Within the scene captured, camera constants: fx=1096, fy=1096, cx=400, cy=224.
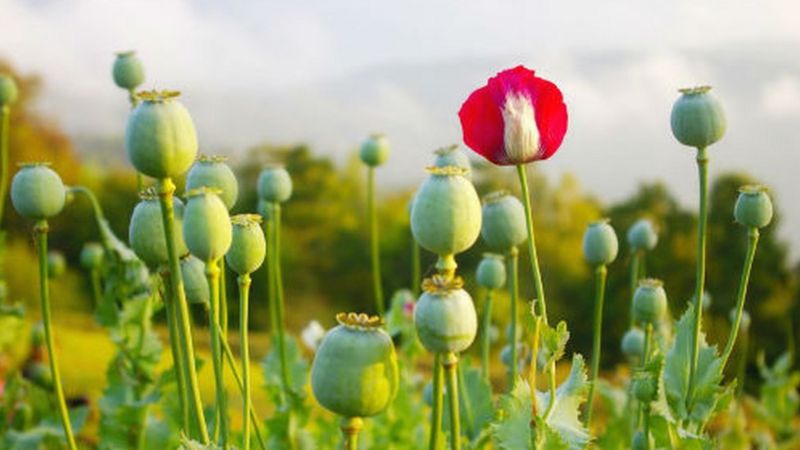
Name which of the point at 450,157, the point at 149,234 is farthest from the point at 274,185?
the point at 149,234

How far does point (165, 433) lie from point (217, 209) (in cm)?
118

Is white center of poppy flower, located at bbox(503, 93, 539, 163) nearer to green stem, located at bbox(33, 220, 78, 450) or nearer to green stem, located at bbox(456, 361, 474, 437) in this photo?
green stem, located at bbox(33, 220, 78, 450)

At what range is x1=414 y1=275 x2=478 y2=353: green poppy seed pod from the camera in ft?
2.73

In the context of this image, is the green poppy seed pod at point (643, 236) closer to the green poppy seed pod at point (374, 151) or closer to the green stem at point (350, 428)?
the green poppy seed pod at point (374, 151)

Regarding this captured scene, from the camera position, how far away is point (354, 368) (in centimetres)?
83

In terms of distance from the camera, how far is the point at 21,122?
33.7 ft

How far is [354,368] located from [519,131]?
11.7 inches

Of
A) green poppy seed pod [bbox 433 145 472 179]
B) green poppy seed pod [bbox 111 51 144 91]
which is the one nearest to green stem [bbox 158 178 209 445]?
green poppy seed pod [bbox 433 145 472 179]

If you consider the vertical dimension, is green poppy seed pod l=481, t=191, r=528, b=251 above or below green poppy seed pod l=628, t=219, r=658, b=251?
above

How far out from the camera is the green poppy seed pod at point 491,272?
1.67 m

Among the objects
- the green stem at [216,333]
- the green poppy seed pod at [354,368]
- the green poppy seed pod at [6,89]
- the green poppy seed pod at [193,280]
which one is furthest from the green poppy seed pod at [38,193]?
the green poppy seed pod at [6,89]

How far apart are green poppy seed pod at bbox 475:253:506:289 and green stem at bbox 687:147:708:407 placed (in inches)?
15.4

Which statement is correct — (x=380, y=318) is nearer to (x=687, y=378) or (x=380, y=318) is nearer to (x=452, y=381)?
(x=452, y=381)

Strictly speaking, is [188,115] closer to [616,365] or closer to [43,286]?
[43,286]
